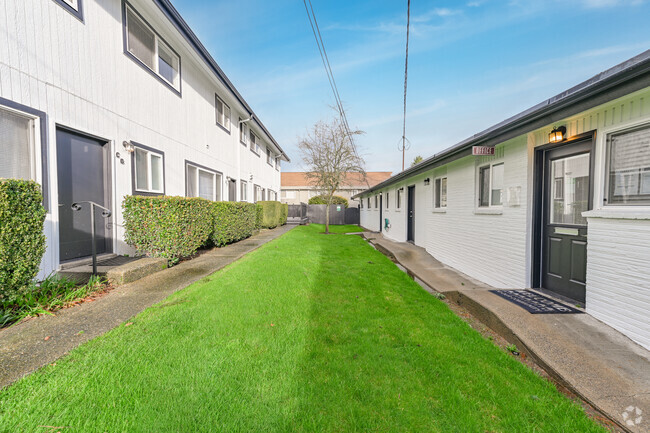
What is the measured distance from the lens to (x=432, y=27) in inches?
370

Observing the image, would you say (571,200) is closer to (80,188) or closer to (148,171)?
(80,188)

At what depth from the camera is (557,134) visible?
3764 mm

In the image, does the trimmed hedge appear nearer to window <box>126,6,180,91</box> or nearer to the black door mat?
window <box>126,6,180,91</box>

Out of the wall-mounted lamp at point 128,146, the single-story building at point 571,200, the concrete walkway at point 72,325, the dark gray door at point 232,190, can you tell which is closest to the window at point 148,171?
the wall-mounted lamp at point 128,146

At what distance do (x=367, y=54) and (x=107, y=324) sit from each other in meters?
12.3

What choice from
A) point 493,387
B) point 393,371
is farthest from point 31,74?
point 493,387

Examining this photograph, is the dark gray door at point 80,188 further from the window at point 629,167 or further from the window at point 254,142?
the window at point 254,142

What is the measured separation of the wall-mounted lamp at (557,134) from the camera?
3.74 m

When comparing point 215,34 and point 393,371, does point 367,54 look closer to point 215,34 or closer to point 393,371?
point 215,34

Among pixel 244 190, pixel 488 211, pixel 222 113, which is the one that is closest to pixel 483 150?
pixel 488 211

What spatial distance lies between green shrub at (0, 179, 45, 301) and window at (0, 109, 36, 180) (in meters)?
1.05

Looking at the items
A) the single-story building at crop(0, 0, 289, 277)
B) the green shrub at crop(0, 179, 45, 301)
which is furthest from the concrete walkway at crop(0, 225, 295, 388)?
the single-story building at crop(0, 0, 289, 277)

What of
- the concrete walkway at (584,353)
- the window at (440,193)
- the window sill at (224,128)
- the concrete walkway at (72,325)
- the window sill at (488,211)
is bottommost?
the concrete walkway at (584,353)

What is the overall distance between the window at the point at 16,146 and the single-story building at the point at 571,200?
719 cm
